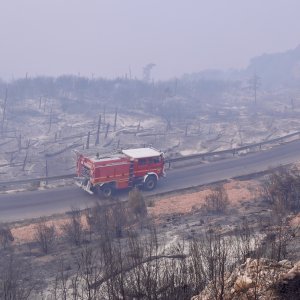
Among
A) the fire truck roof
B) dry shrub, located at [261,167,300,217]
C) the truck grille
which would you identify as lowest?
dry shrub, located at [261,167,300,217]

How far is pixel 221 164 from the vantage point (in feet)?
140

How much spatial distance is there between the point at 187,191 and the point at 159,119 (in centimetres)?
3715

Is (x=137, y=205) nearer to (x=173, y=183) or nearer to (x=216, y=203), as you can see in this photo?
(x=216, y=203)

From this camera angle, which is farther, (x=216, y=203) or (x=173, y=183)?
(x=173, y=183)

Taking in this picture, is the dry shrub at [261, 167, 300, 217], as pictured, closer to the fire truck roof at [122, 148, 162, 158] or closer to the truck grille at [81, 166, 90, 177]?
the fire truck roof at [122, 148, 162, 158]

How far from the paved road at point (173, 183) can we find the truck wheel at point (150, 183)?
548 millimetres

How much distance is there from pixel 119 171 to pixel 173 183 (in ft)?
18.3

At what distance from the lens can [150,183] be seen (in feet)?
115

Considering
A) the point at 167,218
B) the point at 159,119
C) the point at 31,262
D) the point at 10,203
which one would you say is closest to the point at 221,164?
the point at 167,218

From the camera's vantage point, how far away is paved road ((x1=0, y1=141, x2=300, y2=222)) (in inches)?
1228

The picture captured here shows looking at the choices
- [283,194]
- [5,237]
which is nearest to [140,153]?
[283,194]

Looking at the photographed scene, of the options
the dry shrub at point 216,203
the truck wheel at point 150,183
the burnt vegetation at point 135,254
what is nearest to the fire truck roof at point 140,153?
the truck wheel at point 150,183

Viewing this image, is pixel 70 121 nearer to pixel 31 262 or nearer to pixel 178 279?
pixel 31 262

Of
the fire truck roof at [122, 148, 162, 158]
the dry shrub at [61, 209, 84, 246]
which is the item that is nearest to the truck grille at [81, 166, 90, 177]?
the fire truck roof at [122, 148, 162, 158]
